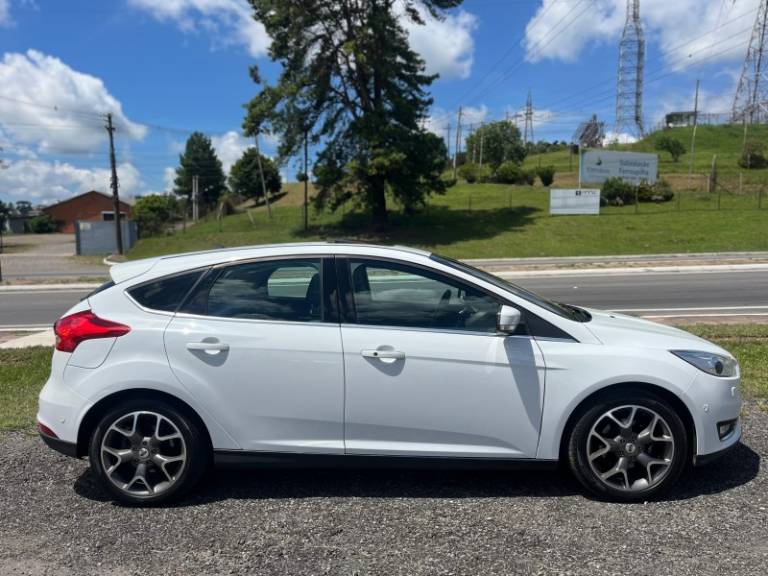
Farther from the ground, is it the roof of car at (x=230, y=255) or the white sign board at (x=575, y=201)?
the white sign board at (x=575, y=201)

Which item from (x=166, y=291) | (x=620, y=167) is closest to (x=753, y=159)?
(x=620, y=167)

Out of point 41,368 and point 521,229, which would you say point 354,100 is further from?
point 41,368

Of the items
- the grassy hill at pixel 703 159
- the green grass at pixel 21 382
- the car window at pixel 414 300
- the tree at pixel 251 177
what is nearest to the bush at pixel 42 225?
the tree at pixel 251 177

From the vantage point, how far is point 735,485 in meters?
3.86

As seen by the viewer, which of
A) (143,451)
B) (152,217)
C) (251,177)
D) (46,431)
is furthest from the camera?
(251,177)

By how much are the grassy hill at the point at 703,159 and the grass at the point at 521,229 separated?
5.67 meters

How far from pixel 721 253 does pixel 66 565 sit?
26.4 m

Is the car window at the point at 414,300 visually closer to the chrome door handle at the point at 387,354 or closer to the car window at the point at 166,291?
the chrome door handle at the point at 387,354

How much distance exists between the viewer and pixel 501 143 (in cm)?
6756

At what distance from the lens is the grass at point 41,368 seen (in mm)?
5516

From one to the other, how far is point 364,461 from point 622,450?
1.50 meters

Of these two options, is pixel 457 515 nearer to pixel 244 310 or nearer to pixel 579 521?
pixel 579 521

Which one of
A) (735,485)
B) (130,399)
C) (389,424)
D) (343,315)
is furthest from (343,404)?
(735,485)

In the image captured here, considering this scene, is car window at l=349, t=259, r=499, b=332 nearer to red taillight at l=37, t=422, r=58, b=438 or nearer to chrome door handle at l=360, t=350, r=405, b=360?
chrome door handle at l=360, t=350, r=405, b=360
